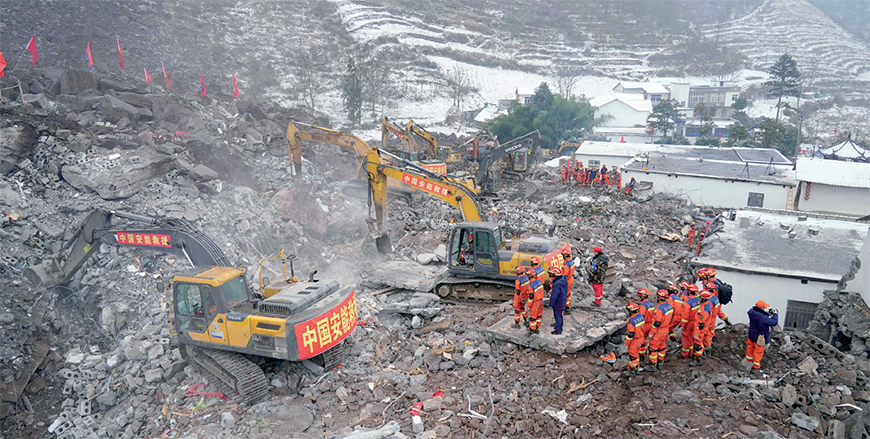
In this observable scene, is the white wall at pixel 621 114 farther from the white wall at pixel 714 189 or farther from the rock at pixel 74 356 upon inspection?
the rock at pixel 74 356

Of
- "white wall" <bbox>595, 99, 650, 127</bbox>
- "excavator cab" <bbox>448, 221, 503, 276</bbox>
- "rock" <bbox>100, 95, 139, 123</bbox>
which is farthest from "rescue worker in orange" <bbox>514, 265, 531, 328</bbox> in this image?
"white wall" <bbox>595, 99, 650, 127</bbox>

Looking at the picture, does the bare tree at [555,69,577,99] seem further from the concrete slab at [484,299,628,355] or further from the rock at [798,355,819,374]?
the rock at [798,355,819,374]

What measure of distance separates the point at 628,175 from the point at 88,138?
2212 cm

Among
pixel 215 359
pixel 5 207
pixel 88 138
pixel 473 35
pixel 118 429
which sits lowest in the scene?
pixel 118 429

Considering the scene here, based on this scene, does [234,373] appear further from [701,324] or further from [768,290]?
[768,290]

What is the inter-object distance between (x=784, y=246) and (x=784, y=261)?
1.19 m

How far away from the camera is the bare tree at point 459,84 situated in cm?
5399

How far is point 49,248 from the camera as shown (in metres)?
12.4

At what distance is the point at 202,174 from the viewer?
53.9ft

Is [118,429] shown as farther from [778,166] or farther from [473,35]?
[473,35]

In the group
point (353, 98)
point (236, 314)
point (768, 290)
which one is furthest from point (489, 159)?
point (353, 98)

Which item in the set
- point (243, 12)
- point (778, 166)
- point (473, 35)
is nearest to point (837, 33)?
point (473, 35)

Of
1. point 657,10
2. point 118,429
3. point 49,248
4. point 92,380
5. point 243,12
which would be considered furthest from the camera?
point 657,10

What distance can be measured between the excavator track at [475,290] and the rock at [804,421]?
222 inches
